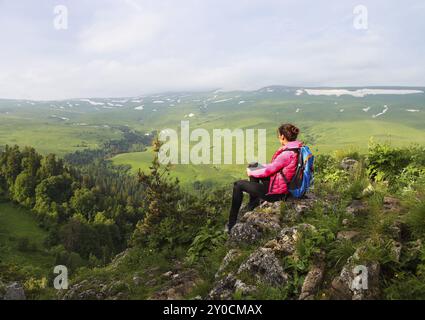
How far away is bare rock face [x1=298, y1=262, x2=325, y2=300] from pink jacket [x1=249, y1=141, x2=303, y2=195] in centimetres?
379

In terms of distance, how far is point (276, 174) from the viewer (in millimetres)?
11656

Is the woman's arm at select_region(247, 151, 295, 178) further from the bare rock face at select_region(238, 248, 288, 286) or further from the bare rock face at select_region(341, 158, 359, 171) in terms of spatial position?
the bare rock face at select_region(341, 158, 359, 171)

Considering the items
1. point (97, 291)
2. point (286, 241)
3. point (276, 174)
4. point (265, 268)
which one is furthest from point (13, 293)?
point (276, 174)

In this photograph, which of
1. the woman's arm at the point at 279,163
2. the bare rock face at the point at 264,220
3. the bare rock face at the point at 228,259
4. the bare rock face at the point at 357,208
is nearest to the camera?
the bare rock face at the point at 228,259

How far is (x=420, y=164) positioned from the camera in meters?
14.6

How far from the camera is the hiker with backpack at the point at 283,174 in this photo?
1132cm

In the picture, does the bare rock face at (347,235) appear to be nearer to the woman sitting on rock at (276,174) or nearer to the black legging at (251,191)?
the woman sitting on rock at (276,174)

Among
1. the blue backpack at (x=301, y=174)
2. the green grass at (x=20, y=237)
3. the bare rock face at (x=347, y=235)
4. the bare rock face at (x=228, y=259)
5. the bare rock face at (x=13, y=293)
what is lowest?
the green grass at (x=20, y=237)

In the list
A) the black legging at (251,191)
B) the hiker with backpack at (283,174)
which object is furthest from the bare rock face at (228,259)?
the black legging at (251,191)

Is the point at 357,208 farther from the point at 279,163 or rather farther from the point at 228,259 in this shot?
the point at 228,259

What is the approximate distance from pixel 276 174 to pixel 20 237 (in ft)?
425
